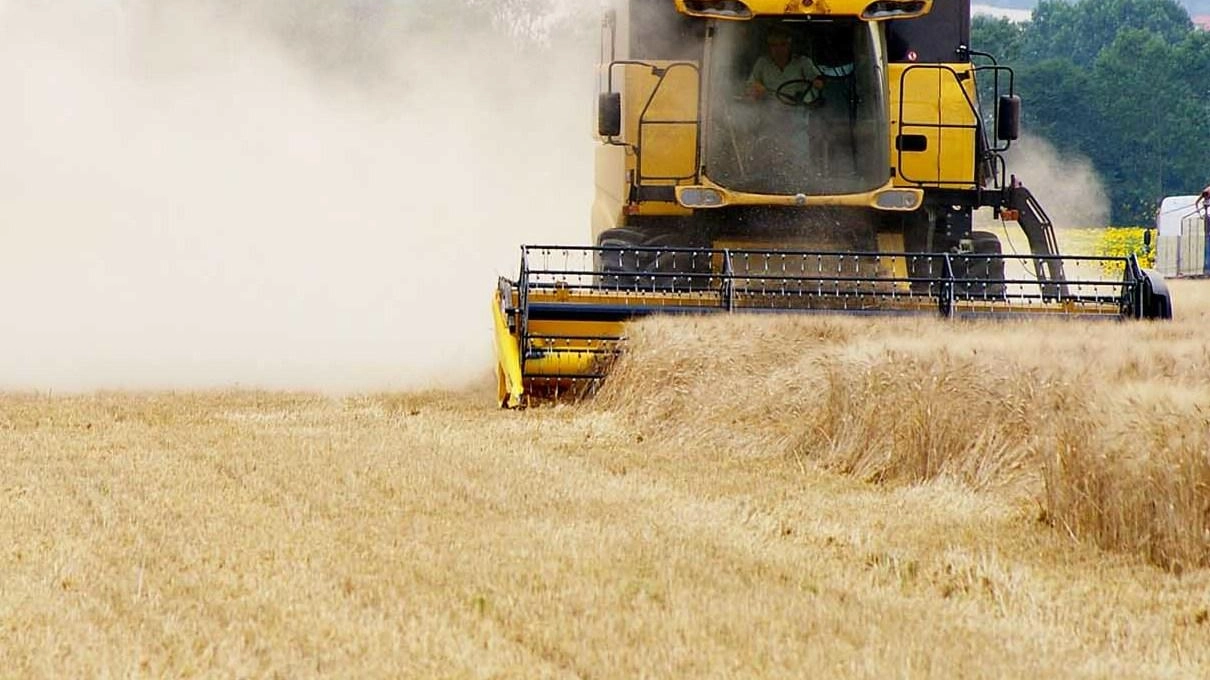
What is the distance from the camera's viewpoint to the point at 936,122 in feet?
51.9

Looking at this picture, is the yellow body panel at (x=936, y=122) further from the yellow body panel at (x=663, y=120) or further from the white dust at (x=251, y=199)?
the white dust at (x=251, y=199)

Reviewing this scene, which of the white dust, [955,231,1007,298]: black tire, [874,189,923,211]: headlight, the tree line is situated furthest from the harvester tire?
the tree line

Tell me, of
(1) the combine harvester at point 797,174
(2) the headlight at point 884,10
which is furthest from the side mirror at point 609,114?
(2) the headlight at point 884,10

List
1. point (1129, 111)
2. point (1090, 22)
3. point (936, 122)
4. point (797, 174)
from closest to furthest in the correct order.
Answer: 1. point (797, 174)
2. point (936, 122)
3. point (1129, 111)
4. point (1090, 22)

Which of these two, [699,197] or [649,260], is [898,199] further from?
[649,260]

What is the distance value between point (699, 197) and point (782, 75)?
3.66 feet

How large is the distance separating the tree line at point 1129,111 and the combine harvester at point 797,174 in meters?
64.1

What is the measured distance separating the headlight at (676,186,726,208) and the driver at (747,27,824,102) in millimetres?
810

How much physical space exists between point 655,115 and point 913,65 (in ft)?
6.37

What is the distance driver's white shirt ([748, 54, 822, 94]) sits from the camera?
15430 millimetres

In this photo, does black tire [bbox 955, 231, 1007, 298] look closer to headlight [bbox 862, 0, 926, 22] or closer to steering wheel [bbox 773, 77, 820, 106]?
steering wheel [bbox 773, 77, 820, 106]

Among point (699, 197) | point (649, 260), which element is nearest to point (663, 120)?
point (699, 197)

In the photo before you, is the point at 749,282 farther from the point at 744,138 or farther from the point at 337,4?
the point at 337,4

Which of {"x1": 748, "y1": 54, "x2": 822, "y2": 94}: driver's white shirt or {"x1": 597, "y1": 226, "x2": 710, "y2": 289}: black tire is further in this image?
{"x1": 748, "y1": 54, "x2": 822, "y2": 94}: driver's white shirt
